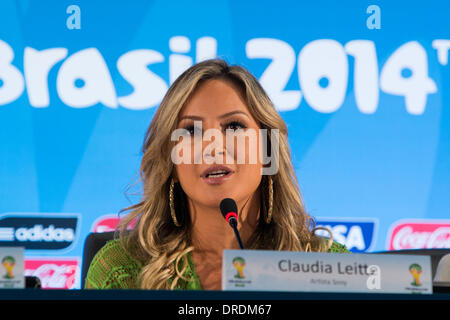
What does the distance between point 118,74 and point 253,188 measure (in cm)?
154

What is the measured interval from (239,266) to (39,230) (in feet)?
7.01

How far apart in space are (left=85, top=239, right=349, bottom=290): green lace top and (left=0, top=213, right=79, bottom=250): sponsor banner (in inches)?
50.6

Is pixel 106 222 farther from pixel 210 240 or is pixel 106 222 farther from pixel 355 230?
pixel 210 240

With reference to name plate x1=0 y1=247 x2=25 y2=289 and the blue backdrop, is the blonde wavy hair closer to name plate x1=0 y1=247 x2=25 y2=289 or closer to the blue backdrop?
name plate x1=0 y1=247 x2=25 y2=289

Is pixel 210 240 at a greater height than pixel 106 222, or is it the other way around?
pixel 106 222

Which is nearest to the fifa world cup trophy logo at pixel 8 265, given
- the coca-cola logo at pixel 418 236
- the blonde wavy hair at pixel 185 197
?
the blonde wavy hair at pixel 185 197

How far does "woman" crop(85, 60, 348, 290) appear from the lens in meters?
1.67

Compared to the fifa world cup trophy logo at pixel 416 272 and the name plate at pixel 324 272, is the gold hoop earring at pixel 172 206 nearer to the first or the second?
the name plate at pixel 324 272

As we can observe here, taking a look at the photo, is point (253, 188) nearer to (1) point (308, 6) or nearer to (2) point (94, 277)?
(2) point (94, 277)

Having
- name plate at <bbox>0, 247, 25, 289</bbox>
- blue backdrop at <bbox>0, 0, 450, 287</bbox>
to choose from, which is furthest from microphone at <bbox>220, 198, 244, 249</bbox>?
blue backdrop at <bbox>0, 0, 450, 287</bbox>

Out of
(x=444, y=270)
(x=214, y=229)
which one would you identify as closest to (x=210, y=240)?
(x=214, y=229)

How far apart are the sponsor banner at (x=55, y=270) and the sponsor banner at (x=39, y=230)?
2.5 inches

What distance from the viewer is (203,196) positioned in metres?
1.66
